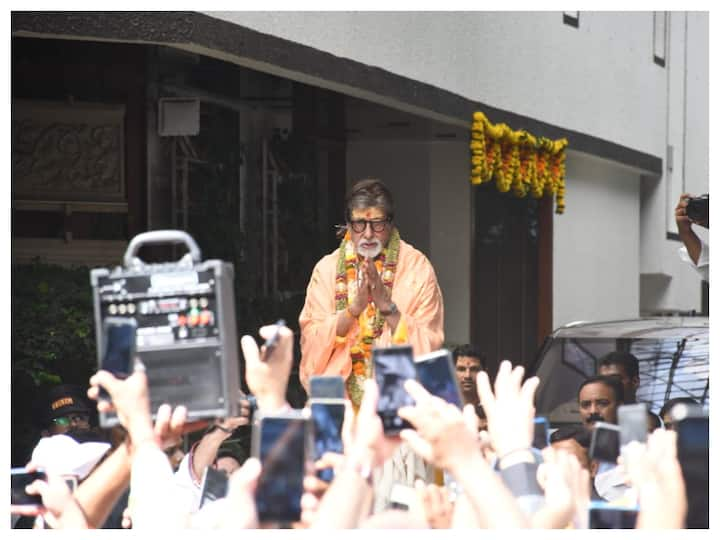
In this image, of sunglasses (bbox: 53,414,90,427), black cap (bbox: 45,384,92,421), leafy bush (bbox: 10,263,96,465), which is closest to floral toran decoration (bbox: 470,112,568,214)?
leafy bush (bbox: 10,263,96,465)

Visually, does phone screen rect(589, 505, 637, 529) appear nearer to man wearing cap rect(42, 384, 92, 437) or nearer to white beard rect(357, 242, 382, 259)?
white beard rect(357, 242, 382, 259)

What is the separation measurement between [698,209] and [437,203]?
531 centimetres

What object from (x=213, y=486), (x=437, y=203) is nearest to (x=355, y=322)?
(x=213, y=486)

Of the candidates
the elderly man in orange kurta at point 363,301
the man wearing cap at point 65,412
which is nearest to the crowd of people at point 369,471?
the elderly man in orange kurta at point 363,301

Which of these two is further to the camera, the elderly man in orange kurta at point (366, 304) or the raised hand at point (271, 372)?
the elderly man in orange kurta at point (366, 304)

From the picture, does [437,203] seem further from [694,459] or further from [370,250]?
[694,459]

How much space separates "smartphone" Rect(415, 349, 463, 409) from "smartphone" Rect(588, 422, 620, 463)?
267 millimetres

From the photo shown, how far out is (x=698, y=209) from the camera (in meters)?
7.70

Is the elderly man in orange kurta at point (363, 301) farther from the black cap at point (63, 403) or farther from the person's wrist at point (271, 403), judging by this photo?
the person's wrist at point (271, 403)

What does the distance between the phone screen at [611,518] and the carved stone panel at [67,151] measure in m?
6.17

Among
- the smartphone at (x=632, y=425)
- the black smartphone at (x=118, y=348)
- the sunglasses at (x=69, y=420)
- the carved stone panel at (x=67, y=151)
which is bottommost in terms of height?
the sunglasses at (x=69, y=420)

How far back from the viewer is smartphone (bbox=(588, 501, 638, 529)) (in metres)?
2.85

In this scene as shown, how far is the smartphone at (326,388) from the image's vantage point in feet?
9.72
